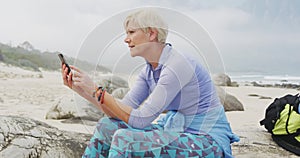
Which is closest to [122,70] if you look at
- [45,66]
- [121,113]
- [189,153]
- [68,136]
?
[121,113]

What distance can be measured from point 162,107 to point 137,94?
484mm

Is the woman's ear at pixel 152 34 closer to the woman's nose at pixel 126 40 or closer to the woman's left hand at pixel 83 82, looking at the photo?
the woman's nose at pixel 126 40

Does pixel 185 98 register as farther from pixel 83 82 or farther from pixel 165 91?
pixel 83 82

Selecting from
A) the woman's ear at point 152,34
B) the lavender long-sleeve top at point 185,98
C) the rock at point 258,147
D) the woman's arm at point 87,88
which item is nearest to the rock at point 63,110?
the rock at point 258,147

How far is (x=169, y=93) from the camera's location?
1.89 metres

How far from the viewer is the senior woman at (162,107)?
189 centimetres

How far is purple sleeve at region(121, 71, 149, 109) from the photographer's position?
2.36 meters

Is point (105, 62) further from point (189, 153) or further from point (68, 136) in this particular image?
point (68, 136)

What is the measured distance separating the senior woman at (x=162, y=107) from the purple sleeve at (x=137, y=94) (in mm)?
220

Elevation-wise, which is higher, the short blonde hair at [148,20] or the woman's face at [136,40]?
the short blonde hair at [148,20]

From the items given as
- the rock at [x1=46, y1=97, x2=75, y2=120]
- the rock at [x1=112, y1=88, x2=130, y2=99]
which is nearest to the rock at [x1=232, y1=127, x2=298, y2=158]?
the rock at [x1=112, y1=88, x2=130, y2=99]

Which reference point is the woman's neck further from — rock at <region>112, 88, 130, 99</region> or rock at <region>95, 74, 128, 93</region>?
rock at <region>112, 88, 130, 99</region>

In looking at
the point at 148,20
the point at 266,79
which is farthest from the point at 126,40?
the point at 266,79

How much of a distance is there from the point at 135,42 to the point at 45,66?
20.4 m
